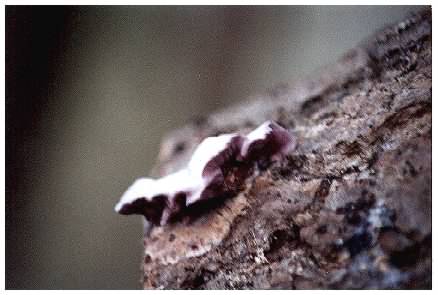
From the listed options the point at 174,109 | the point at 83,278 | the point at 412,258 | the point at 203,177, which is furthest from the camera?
the point at 174,109

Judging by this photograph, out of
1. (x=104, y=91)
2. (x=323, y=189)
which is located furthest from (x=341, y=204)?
(x=104, y=91)

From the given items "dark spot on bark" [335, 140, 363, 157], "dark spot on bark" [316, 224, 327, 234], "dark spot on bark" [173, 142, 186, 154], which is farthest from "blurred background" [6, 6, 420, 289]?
"dark spot on bark" [316, 224, 327, 234]

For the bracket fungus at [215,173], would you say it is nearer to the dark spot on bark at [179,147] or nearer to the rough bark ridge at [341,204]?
the rough bark ridge at [341,204]

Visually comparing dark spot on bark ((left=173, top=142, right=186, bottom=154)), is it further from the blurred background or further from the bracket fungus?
the bracket fungus

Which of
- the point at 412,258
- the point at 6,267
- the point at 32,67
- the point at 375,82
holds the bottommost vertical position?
the point at 412,258

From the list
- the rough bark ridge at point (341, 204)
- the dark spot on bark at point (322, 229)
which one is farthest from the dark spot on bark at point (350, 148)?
the dark spot on bark at point (322, 229)

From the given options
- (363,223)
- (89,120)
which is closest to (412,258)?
(363,223)

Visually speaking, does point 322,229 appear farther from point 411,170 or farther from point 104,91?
point 104,91

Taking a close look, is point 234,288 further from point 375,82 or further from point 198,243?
point 375,82
